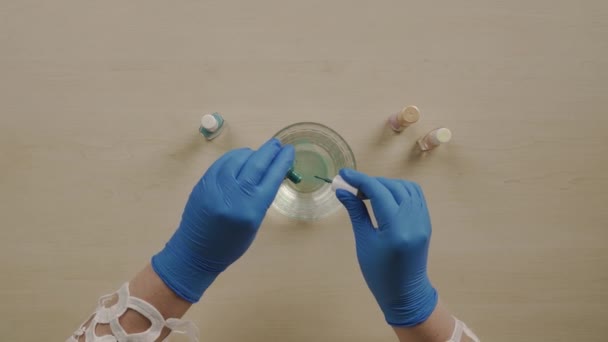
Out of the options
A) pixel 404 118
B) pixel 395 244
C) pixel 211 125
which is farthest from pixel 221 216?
pixel 404 118

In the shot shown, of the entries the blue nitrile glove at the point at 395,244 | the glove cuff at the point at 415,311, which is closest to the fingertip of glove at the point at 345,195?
the blue nitrile glove at the point at 395,244

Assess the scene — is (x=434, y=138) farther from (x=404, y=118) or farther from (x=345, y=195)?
(x=345, y=195)

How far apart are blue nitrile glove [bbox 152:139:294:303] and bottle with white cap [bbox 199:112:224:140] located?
87 mm

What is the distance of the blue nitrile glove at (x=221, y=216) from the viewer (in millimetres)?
630

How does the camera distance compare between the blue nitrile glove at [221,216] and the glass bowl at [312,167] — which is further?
the glass bowl at [312,167]

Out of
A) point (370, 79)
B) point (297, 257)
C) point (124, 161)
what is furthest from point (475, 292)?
point (124, 161)

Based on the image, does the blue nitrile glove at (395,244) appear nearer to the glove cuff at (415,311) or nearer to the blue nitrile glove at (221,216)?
the glove cuff at (415,311)

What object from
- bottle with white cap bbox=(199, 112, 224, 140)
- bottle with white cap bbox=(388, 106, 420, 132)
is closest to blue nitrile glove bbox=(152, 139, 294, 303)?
bottle with white cap bbox=(199, 112, 224, 140)

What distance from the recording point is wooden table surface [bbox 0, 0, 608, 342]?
2.54ft

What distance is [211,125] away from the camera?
2.32 ft

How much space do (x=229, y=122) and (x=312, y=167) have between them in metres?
0.22

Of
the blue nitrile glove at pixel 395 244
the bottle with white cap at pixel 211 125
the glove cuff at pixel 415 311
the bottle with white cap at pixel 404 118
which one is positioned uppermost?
the bottle with white cap at pixel 404 118

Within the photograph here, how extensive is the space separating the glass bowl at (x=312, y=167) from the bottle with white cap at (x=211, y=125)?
13cm

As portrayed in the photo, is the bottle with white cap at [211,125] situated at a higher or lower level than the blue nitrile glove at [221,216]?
higher
